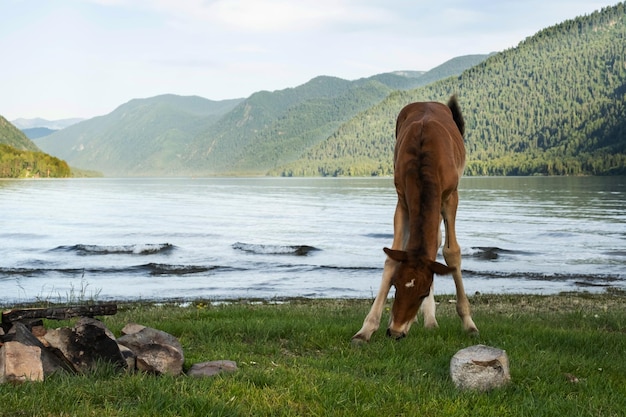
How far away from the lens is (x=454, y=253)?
35.6 feet

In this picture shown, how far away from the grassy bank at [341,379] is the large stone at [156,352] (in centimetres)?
39

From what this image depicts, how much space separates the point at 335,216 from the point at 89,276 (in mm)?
41477

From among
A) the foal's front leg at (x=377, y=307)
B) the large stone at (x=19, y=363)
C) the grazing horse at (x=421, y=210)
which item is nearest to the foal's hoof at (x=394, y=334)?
the grazing horse at (x=421, y=210)

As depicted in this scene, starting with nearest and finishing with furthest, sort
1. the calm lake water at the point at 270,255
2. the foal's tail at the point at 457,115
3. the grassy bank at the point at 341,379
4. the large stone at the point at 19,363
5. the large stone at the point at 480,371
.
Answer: the grassy bank at the point at 341,379
the large stone at the point at 19,363
the large stone at the point at 480,371
the foal's tail at the point at 457,115
the calm lake water at the point at 270,255

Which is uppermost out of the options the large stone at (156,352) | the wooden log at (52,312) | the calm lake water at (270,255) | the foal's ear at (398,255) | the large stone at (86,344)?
the foal's ear at (398,255)

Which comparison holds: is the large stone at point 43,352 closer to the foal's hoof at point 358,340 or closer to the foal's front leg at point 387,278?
the foal's hoof at point 358,340

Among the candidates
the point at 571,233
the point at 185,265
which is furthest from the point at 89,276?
the point at 571,233

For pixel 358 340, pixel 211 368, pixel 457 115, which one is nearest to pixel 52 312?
pixel 211 368

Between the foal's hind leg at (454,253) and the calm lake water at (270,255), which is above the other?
the foal's hind leg at (454,253)

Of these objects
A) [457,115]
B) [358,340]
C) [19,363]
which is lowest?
[358,340]

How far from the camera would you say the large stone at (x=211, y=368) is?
816cm

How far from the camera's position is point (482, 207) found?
78.5m

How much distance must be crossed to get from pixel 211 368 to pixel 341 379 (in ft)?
5.15

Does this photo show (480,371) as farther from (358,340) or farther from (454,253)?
(454,253)
